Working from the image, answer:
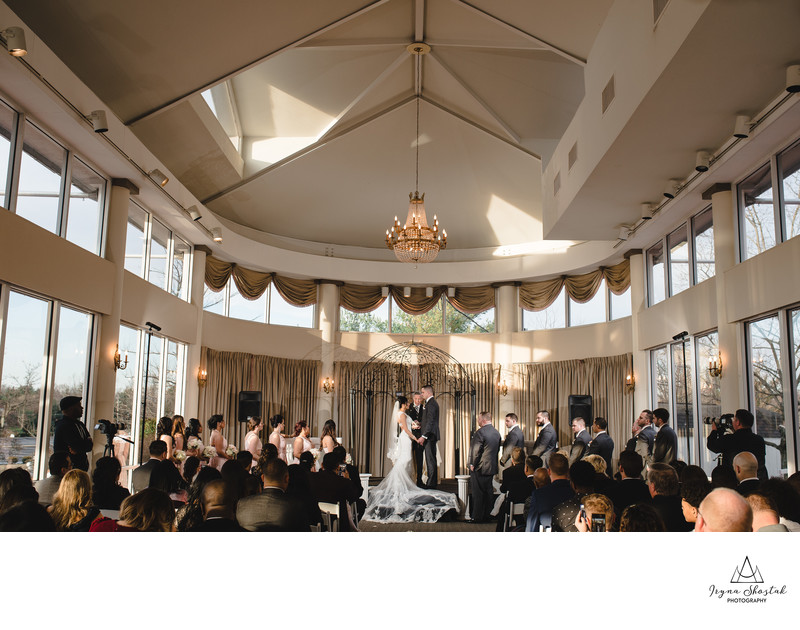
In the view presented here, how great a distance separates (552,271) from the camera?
14.6 m

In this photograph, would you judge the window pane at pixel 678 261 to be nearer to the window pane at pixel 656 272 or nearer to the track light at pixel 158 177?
the window pane at pixel 656 272

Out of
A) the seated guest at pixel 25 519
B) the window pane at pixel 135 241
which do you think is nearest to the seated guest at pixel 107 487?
the seated guest at pixel 25 519

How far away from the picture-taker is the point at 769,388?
7.94m

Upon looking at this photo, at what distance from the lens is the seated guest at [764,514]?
10.3ft

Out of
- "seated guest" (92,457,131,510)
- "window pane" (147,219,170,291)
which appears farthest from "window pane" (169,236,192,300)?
"seated guest" (92,457,131,510)

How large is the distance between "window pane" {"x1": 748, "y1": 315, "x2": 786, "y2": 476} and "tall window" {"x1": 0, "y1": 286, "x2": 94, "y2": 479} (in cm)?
793

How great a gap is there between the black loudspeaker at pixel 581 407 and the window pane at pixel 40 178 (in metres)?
9.47

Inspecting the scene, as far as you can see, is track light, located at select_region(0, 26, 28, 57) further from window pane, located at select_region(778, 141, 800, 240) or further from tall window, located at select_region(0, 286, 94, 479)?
window pane, located at select_region(778, 141, 800, 240)

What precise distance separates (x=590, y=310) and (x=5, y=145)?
10.8m

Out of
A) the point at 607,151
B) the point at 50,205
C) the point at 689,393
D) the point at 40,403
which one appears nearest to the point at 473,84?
the point at 607,151

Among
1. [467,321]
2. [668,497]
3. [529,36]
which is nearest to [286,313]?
[467,321]
